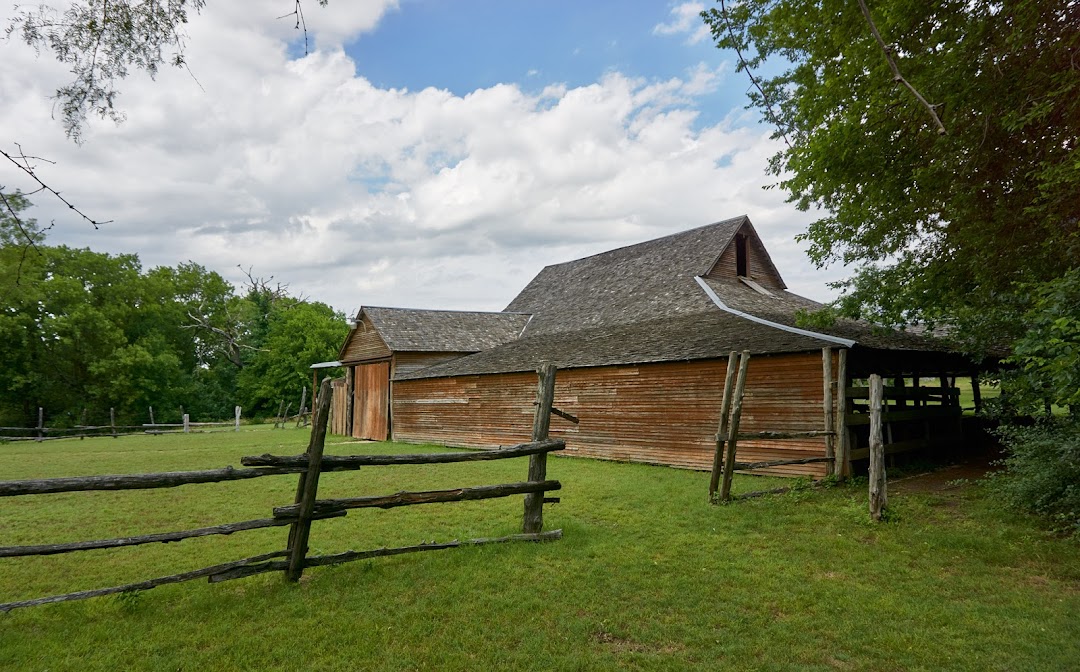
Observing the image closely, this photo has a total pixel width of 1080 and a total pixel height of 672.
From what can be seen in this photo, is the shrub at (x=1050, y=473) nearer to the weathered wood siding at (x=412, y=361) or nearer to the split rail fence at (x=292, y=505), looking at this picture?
the split rail fence at (x=292, y=505)

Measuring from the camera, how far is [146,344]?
40344mm

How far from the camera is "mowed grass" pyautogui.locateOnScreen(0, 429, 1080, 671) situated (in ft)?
13.1

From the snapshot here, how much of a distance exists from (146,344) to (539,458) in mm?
43232

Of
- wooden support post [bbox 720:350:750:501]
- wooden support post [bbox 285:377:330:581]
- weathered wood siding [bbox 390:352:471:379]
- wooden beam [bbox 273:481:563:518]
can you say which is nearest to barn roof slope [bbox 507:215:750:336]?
weathered wood siding [bbox 390:352:471:379]

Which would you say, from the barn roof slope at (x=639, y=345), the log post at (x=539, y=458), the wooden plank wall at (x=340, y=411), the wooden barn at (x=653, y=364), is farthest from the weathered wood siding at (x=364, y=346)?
the log post at (x=539, y=458)

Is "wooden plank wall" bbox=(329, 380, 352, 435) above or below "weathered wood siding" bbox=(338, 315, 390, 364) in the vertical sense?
below

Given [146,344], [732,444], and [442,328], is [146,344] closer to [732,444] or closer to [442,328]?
[442,328]

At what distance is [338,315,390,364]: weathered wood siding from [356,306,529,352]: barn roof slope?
0.45 m

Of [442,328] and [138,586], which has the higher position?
[442,328]

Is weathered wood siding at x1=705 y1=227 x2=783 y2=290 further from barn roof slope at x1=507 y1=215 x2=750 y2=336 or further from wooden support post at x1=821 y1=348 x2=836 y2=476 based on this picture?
wooden support post at x1=821 y1=348 x2=836 y2=476

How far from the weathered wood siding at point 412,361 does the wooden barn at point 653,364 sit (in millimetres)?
60

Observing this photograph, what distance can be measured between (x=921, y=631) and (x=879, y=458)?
3787 mm

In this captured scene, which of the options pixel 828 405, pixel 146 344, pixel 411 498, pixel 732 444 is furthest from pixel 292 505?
pixel 146 344

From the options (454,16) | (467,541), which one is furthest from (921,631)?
(454,16)
